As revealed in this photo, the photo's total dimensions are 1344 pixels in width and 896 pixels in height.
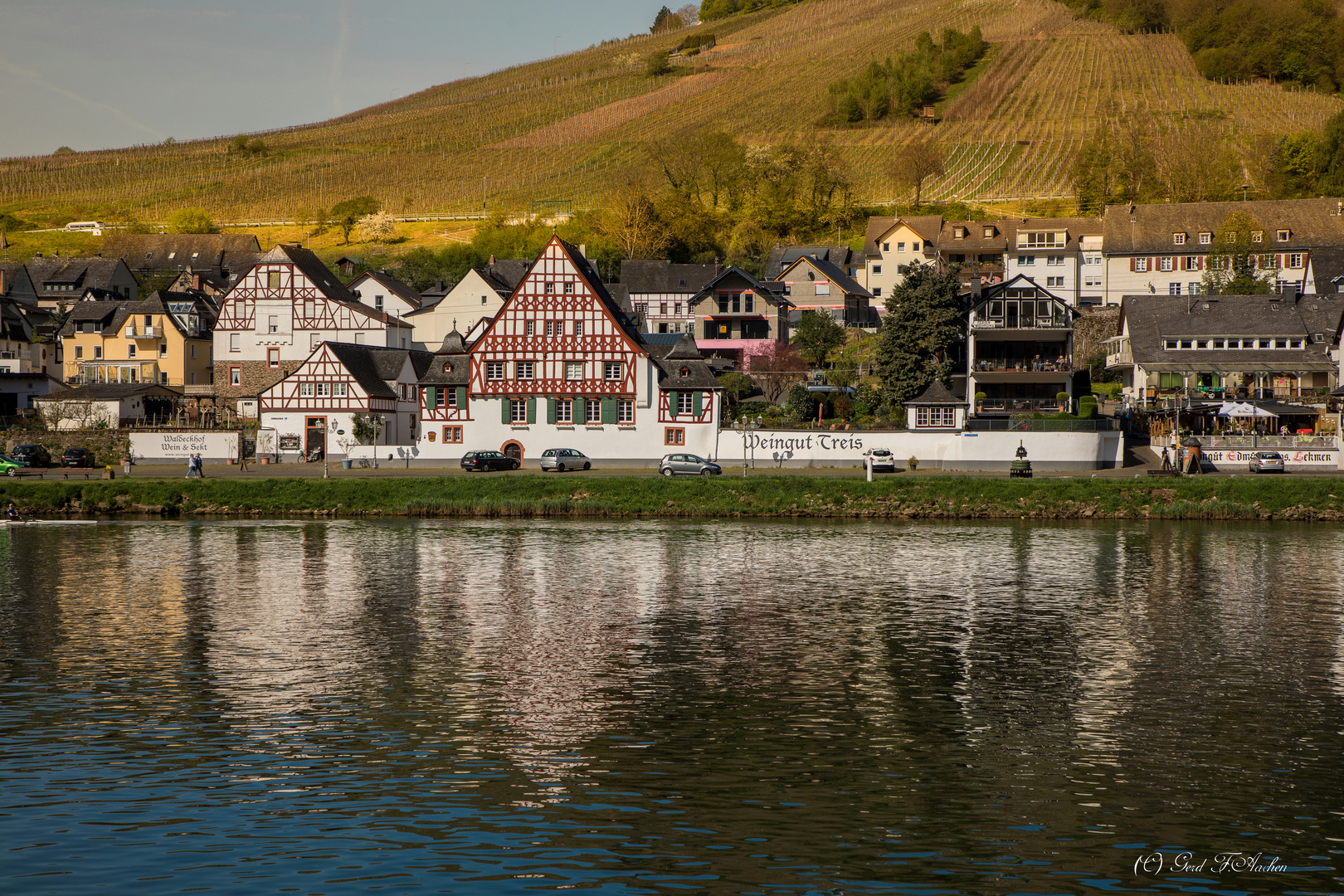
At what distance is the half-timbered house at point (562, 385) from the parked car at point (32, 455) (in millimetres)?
24922

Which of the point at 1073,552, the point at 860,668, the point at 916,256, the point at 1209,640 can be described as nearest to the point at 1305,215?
the point at 916,256

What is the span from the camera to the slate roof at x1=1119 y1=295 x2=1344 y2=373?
280ft

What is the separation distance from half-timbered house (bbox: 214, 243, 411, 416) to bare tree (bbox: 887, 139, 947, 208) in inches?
3826

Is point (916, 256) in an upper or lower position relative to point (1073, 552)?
upper

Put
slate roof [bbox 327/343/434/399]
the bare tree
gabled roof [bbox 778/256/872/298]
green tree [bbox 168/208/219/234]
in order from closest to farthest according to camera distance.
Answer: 1. slate roof [bbox 327/343/434/399]
2. gabled roof [bbox 778/256/872/298]
3. the bare tree
4. green tree [bbox 168/208/219/234]

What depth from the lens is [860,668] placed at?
25.8m

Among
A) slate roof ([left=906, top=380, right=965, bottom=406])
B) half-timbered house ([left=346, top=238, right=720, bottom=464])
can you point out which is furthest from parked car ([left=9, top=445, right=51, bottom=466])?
slate roof ([left=906, top=380, right=965, bottom=406])

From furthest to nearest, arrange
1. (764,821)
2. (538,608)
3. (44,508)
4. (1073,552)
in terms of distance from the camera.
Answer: (44,508)
(1073,552)
(538,608)
(764,821)

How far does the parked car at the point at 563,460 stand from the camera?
2936 inches

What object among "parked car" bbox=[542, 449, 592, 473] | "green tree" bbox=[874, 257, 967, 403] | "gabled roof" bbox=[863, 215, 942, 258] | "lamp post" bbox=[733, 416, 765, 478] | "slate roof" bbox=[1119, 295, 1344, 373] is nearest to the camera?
"parked car" bbox=[542, 449, 592, 473]

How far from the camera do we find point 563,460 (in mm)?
74625

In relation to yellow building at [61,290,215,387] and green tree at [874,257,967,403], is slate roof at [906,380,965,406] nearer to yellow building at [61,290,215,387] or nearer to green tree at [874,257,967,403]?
green tree at [874,257,967,403]

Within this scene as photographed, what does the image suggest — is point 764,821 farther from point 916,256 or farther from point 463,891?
point 916,256

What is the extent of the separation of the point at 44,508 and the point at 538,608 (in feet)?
133
